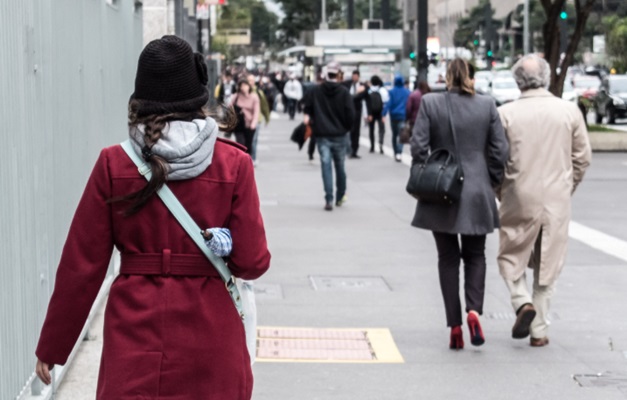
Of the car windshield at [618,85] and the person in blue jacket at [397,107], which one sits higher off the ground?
the person in blue jacket at [397,107]

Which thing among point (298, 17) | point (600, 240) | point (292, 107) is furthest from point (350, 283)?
point (298, 17)

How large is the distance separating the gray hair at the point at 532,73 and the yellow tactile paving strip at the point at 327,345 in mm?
1753

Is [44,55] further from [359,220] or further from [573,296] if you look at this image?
[359,220]

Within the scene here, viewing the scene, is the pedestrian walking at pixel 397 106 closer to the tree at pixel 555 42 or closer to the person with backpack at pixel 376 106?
the person with backpack at pixel 376 106

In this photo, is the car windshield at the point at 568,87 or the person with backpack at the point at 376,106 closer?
the person with backpack at the point at 376,106

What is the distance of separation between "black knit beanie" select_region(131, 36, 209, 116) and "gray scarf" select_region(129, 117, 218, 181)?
0.17ft

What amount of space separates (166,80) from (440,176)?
4.30 m

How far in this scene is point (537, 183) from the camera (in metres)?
8.25

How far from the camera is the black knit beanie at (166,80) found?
395 centimetres

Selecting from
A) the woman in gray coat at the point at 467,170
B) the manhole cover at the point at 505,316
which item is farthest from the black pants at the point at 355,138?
the woman in gray coat at the point at 467,170

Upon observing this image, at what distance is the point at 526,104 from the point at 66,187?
108 inches

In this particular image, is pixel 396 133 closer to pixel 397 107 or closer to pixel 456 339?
pixel 397 107

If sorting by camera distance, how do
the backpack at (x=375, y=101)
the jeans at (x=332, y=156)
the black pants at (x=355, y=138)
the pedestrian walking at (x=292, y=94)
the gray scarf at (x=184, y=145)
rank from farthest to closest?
the pedestrian walking at (x=292, y=94) < the backpack at (x=375, y=101) < the black pants at (x=355, y=138) < the jeans at (x=332, y=156) < the gray scarf at (x=184, y=145)

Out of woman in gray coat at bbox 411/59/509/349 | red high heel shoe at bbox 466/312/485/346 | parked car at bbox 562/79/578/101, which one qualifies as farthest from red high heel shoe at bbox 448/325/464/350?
parked car at bbox 562/79/578/101
